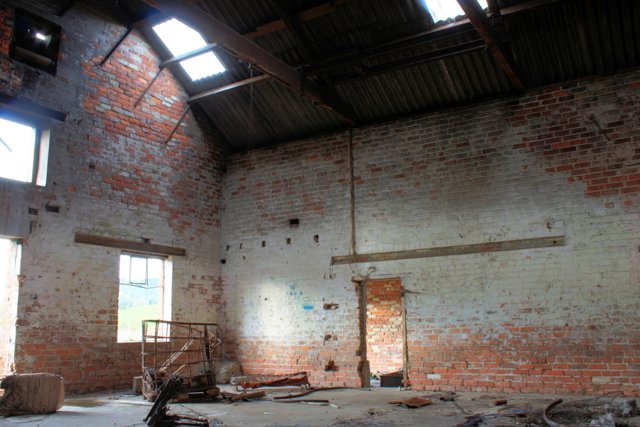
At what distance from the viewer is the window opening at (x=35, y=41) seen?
9203 mm

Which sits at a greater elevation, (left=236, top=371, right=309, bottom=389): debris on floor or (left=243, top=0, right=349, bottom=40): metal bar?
(left=243, top=0, right=349, bottom=40): metal bar

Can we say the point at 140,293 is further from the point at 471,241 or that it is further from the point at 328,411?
the point at 471,241

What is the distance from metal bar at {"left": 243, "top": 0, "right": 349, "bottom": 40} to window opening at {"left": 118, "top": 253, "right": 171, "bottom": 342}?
4.72m

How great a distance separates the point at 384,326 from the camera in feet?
41.8

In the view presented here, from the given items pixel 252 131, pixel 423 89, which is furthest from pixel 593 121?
pixel 252 131

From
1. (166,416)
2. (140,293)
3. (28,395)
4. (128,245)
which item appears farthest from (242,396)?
(128,245)

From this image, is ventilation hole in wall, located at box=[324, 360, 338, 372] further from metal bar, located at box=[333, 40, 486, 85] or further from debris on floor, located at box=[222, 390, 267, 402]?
metal bar, located at box=[333, 40, 486, 85]

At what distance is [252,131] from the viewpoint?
40.3ft

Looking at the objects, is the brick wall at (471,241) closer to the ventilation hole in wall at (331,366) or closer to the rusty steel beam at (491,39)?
the ventilation hole in wall at (331,366)

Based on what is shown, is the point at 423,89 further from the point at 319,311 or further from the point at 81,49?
the point at 81,49

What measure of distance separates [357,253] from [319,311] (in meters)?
1.37

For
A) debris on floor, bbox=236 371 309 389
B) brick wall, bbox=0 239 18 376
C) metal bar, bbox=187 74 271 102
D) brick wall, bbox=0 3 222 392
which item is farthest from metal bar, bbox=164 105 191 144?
debris on floor, bbox=236 371 309 389

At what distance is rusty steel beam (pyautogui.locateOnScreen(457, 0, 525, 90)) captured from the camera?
737 cm

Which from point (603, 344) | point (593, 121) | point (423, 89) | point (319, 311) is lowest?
point (603, 344)
